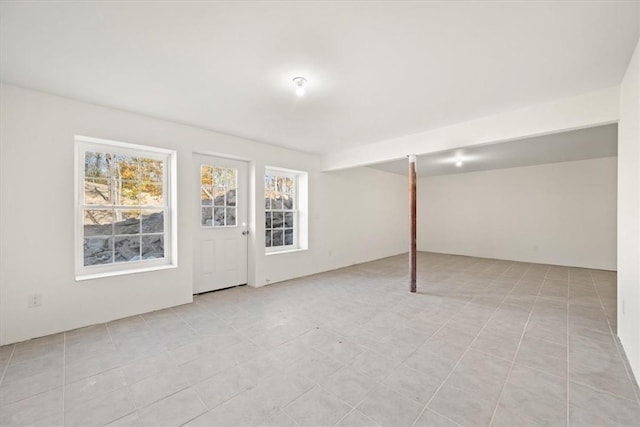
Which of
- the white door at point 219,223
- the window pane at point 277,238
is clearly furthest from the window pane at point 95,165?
the window pane at point 277,238

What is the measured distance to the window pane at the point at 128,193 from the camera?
11.1 ft

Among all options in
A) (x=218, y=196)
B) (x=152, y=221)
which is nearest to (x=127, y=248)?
(x=152, y=221)

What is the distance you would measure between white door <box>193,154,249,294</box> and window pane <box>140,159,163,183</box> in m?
0.50

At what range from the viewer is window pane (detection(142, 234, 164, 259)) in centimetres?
358

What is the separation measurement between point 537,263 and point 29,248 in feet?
30.2

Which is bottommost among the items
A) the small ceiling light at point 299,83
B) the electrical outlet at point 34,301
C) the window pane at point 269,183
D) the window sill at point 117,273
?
the electrical outlet at point 34,301

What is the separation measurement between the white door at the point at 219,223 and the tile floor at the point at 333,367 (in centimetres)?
61

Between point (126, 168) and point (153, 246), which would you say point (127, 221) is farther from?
point (126, 168)

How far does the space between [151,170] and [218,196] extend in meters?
1.02

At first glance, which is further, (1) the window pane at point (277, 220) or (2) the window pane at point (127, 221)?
(1) the window pane at point (277, 220)

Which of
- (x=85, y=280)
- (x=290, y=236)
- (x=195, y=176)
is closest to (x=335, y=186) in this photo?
(x=290, y=236)

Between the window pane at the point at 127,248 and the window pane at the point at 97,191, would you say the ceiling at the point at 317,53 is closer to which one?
the window pane at the point at 97,191

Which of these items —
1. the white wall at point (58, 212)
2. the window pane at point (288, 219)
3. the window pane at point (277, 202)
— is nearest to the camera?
the white wall at point (58, 212)

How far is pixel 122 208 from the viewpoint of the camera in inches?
133
